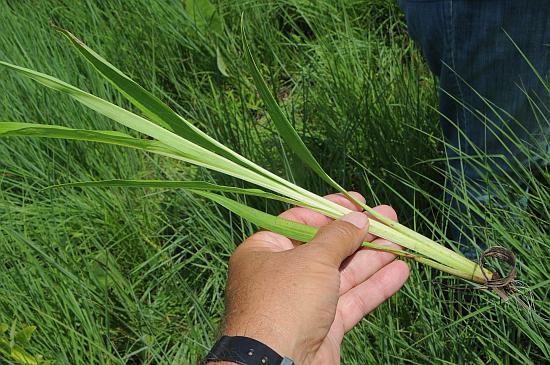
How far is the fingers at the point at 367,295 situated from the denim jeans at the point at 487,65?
154mm

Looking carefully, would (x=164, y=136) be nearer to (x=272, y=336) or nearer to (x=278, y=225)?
(x=278, y=225)

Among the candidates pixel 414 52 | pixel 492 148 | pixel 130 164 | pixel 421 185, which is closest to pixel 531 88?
pixel 492 148

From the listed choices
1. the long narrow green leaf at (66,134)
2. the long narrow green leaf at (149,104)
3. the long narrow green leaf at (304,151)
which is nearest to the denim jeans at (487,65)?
the long narrow green leaf at (304,151)

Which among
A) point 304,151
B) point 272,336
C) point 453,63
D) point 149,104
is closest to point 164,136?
point 149,104

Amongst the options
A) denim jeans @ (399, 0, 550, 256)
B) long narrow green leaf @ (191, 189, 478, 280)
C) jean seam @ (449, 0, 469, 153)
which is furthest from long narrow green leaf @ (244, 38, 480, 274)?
jean seam @ (449, 0, 469, 153)

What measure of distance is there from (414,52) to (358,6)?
468 millimetres

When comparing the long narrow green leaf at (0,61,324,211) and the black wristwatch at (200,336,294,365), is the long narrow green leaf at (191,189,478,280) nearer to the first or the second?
the long narrow green leaf at (0,61,324,211)

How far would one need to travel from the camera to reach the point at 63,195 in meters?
1.85

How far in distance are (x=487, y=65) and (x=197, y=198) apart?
83 centimetres

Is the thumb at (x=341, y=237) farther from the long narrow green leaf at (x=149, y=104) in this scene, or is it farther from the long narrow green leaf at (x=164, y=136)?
the long narrow green leaf at (x=149, y=104)

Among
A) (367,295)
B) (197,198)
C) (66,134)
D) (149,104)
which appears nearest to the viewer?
(66,134)

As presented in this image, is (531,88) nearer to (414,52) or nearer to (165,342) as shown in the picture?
(414,52)

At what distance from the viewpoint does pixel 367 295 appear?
1.22 meters

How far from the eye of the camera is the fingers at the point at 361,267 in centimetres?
122
